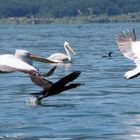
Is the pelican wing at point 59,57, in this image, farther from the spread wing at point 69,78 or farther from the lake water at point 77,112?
the spread wing at point 69,78

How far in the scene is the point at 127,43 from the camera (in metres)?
18.8

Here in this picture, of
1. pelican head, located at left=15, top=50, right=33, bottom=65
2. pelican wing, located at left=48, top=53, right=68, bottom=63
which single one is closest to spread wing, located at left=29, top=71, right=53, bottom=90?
pelican head, located at left=15, top=50, right=33, bottom=65

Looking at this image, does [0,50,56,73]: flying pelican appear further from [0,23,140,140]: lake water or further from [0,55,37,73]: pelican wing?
[0,23,140,140]: lake water

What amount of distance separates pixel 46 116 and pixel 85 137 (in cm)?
254

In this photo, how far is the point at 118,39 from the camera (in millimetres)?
19000

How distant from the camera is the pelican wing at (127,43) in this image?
725 inches

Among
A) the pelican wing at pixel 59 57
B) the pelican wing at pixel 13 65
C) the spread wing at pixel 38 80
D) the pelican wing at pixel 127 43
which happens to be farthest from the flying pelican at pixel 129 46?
the pelican wing at pixel 59 57

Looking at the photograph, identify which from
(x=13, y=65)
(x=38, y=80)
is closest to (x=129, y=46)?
(x=38, y=80)

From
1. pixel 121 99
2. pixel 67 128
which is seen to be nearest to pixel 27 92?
pixel 121 99

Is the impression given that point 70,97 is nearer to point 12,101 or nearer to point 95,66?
point 12,101

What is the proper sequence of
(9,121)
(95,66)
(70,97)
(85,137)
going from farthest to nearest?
(95,66), (70,97), (9,121), (85,137)

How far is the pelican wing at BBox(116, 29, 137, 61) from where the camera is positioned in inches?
725

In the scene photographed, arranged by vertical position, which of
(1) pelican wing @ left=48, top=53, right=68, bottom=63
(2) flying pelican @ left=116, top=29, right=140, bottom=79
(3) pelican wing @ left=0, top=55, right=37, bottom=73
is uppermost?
(3) pelican wing @ left=0, top=55, right=37, bottom=73

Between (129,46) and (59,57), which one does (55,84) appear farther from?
(59,57)
